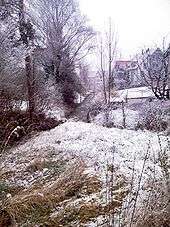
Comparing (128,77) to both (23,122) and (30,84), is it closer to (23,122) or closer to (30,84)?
(30,84)

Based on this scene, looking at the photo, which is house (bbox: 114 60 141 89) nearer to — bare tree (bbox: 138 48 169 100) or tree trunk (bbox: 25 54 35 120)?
bare tree (bbox: 138 48 169 100)

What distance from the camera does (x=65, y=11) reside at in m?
22.8

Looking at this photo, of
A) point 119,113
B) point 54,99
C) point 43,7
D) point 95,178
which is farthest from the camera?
point 43,7

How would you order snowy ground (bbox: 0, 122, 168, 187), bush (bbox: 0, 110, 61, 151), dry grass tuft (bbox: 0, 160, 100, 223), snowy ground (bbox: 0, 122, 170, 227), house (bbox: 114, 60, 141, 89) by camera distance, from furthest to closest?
house (bbox: 114, 60, 141, 89)
bush (bbox: 0, 110, 61, 151)
snowy ground (bbox: 0, 122, 168, 187)
snowy ground (bbox: 0, 122, 170, 227)
dry grass tuft (bbox: 0, 160, 100, 223)

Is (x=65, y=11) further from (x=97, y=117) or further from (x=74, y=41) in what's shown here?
(x=97, y=117)

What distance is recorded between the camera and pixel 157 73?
23.5 m

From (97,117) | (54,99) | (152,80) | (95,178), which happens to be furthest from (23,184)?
(152,80)

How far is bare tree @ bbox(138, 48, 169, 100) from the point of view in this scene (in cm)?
2158

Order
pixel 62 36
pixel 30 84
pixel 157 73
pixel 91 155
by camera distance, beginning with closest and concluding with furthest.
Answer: pixel 91 155
pixel 30 84
pixel 62 36
pixel 157 73

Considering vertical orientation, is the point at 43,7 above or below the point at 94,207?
above

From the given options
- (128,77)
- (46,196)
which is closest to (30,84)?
(46,196)

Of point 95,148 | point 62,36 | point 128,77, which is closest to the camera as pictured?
point 95,148

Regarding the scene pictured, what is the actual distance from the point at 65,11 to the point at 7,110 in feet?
35.8

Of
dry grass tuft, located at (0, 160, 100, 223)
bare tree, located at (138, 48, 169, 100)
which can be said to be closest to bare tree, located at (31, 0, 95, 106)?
bare tree, located at (138, 48, 169, 100)
